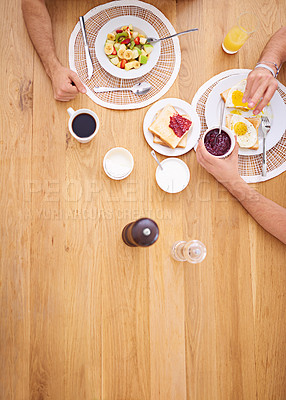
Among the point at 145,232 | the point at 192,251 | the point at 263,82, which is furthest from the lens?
the point at 263,82

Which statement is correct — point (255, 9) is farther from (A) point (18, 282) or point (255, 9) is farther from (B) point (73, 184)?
(A) point (18, 282)

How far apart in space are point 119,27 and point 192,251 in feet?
3.04

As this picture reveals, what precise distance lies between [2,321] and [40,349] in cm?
18

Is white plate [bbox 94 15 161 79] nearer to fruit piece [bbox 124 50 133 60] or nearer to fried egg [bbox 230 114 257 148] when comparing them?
fruit piece [bbox 124 50 133 60]

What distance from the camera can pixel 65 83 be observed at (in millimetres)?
1156

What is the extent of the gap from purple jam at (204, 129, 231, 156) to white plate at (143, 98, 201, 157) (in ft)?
0.18

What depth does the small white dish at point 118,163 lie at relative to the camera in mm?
1159

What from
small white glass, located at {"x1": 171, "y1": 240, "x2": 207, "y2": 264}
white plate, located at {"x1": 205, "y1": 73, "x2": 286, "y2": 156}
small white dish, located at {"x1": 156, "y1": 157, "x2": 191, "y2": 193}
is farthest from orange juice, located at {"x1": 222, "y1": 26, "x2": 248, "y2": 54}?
small white glass, located at {"x1": 171, "y1": 240, "x2": 207, "y2": 264}

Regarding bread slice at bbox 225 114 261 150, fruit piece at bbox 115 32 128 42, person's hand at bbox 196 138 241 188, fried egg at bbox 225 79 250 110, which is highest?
fruit piece at bbox 115 32 128 42

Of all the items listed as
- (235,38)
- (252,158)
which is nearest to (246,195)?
(252,158)

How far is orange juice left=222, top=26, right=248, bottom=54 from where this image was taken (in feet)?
3.97

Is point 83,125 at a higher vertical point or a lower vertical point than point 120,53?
lower

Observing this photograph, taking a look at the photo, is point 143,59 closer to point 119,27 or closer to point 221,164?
point 119,27

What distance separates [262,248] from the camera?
4.03 ft
